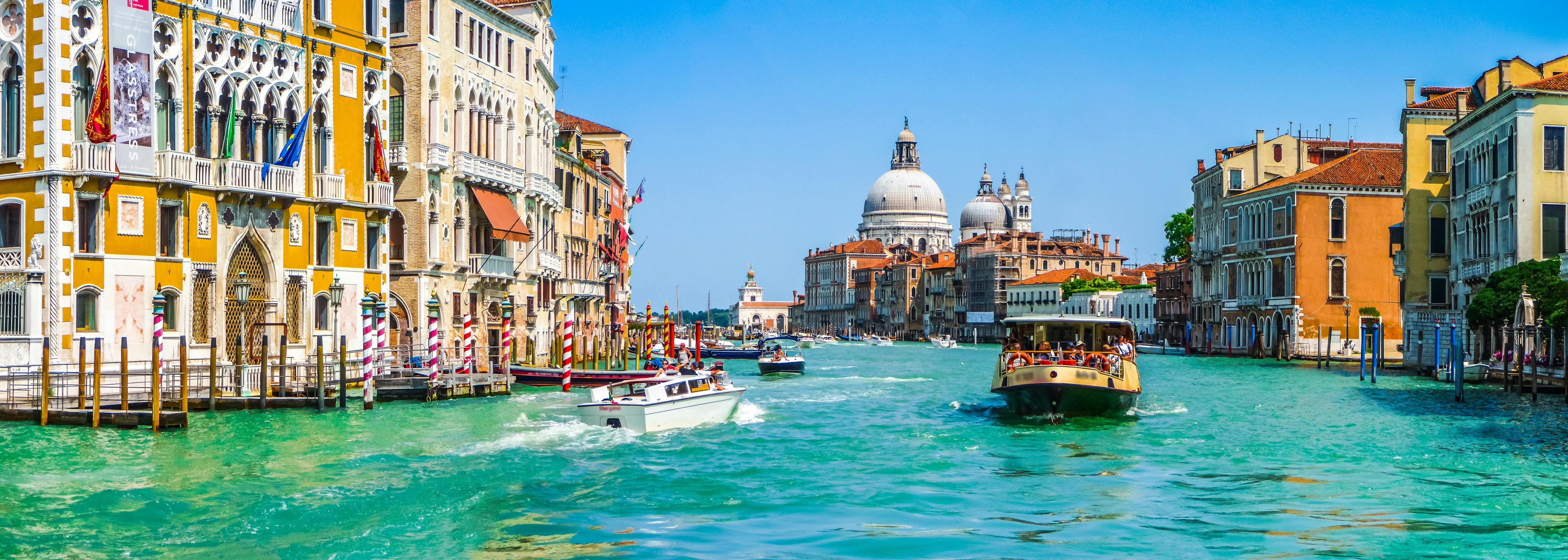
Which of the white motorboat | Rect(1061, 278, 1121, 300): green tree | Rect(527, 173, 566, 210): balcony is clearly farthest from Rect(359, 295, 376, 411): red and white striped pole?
Rect(1061, 278, 1121, 300): green tree

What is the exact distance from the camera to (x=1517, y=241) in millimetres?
32438

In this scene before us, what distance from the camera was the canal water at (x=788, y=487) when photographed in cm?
1305

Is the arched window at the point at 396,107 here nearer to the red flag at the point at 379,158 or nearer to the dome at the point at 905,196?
the red flag at the point at 379,158

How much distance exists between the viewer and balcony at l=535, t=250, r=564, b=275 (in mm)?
39219

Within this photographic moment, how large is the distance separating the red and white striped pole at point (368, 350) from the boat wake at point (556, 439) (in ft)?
12.0

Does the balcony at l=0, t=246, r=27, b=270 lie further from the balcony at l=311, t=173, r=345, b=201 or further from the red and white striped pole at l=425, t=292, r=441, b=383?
the red and white striped pole at l=425, t=292, r=441, b=383

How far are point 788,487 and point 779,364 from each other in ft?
98.2

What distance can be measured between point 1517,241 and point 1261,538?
73.6 ft

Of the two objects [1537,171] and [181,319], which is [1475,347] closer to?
[1537,171]

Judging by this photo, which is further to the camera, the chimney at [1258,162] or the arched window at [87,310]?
the chimney at [1258,162]

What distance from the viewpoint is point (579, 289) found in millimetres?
44531

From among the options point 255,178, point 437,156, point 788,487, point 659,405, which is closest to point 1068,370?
point 659,405

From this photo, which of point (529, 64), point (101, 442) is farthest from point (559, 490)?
point (529, 64)

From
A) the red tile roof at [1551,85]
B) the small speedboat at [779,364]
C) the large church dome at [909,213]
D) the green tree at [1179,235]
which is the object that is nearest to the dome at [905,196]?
the large church dome at [909,213]
